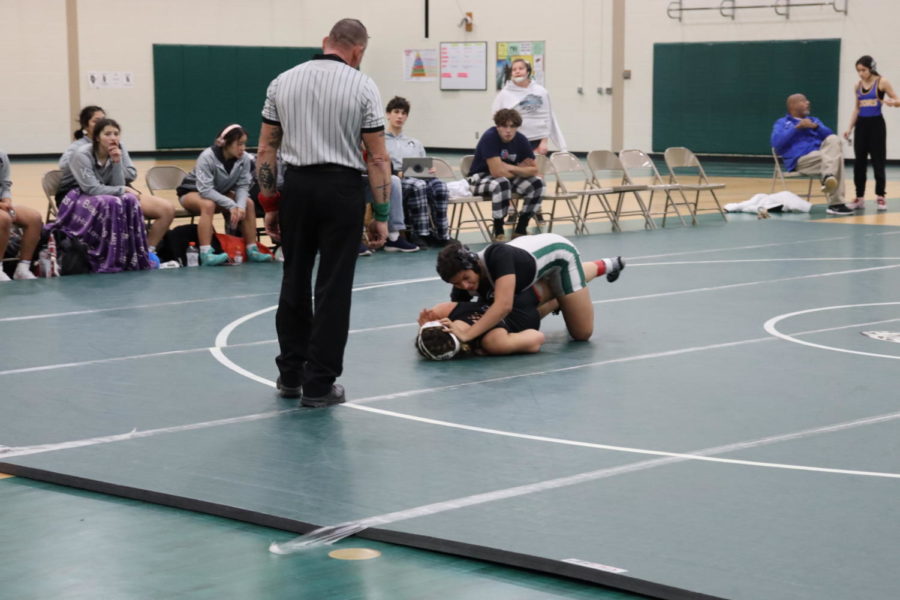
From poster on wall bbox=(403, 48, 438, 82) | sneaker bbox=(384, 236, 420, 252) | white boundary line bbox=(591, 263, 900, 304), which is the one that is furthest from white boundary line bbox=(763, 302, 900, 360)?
poster on wall bbox=(403, 48, 438, 82)

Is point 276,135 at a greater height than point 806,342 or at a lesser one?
greater

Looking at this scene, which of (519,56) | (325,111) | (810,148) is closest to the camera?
(325,111)

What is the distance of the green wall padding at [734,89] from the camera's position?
24422 mm

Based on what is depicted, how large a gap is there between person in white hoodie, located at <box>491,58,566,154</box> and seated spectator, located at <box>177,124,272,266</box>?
153 inches

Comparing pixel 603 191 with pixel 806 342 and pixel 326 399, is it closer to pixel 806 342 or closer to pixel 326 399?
pixel 806 342

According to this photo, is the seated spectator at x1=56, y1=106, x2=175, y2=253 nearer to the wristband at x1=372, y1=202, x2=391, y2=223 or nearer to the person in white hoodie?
the person in white hoodie

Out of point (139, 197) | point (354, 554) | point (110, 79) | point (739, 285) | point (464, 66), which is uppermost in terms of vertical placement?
point (464, 66)

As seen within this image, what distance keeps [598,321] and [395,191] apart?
415 centimetres

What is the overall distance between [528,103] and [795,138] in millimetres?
4371

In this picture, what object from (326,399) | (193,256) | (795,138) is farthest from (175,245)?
(795,138)

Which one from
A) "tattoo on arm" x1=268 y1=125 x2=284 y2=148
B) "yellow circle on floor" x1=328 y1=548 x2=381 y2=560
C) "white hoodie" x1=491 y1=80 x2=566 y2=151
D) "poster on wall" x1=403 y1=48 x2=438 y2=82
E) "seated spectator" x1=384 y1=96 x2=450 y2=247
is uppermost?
"poster on wall" x1=403 y1=48 x2=438 y2=82

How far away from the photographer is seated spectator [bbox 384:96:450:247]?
1241 cm

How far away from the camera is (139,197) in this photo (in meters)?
10.7

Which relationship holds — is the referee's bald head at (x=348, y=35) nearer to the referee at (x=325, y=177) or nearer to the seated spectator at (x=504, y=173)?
the referee at (x=325, y=177)
